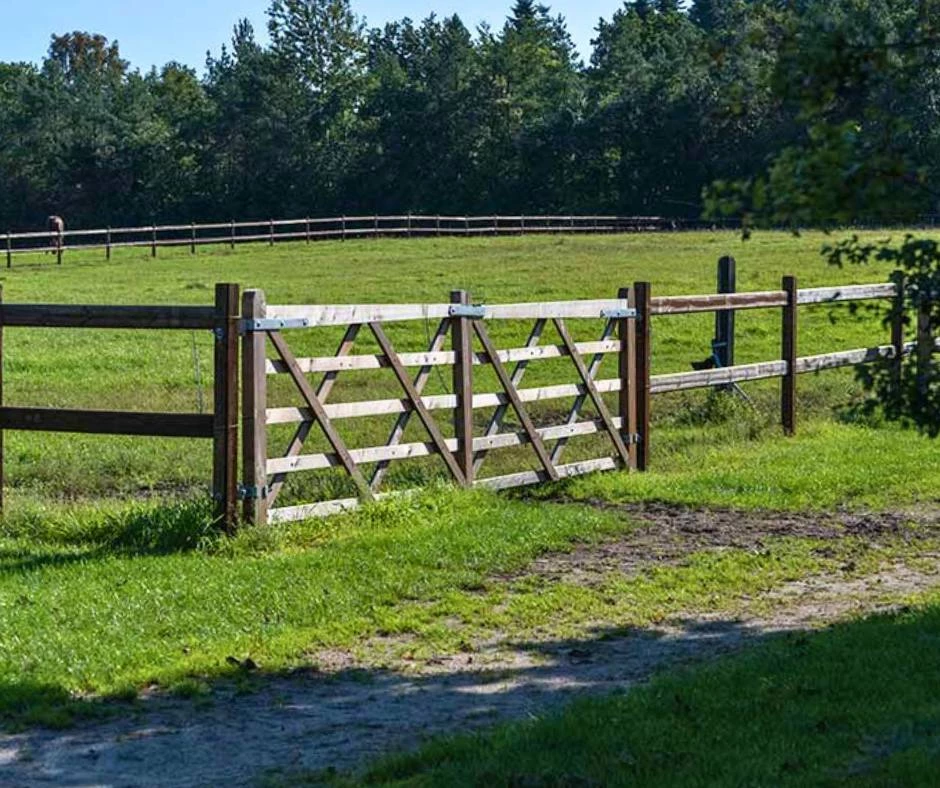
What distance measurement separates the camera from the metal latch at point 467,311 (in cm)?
1220

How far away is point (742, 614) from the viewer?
29.0ft

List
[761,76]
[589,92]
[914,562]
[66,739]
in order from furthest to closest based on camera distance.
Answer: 1. [589,92]
2. [914,562]
3. [66,739]
4. [761,76]

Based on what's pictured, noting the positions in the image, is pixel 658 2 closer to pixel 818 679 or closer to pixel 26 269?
pixel 26 269

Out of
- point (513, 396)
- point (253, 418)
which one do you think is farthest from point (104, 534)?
point (513, 396)

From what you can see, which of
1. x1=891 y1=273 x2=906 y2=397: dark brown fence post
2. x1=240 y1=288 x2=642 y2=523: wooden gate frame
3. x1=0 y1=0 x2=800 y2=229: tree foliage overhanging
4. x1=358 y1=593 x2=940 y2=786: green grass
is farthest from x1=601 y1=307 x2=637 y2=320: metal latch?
x1=0 y1=0 x2=800 y2=229: tree foliage overhanging

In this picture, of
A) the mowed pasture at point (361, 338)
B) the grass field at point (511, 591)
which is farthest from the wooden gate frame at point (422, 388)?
the mowed pasture at point (361, 338)

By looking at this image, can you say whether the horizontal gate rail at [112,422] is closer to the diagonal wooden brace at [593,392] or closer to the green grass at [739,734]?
the diagonal wooden brace at [593,392]

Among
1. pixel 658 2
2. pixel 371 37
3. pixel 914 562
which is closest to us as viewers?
pixel 914 562

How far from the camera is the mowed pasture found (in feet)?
49.3

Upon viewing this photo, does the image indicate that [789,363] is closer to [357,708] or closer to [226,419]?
[226,419]

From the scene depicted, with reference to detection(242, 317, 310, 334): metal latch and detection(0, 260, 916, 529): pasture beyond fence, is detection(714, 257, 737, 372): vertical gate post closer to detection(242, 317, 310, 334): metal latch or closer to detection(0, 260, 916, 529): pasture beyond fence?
detection(0, 260, 916, 529): pasture beyond fence

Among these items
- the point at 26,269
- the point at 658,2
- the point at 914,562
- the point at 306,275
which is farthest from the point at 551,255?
the point at 658,2

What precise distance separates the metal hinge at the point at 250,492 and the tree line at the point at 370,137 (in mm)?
60249

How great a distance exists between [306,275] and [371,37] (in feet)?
269
